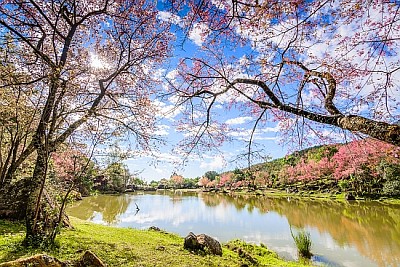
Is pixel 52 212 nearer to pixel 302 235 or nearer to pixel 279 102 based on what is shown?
pixel 279 102

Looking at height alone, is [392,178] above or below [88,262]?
above

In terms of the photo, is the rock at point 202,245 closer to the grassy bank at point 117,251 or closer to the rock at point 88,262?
the grassy bank at point 117,251

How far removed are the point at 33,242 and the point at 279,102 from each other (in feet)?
16.4

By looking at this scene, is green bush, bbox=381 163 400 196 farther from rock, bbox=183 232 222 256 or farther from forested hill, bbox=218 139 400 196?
rock, bbox=183 232 222 256


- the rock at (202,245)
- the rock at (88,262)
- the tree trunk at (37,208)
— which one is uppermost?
the tree trunk at (37,208)

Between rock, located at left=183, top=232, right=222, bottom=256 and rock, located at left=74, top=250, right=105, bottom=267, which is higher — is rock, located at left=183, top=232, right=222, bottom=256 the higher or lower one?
the lower one

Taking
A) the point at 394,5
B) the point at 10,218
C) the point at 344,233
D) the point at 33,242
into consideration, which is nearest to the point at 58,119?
the point at 33,242

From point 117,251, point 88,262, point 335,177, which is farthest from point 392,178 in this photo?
point 88,262

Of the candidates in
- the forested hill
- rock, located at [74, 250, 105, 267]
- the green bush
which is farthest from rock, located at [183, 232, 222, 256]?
the green bush

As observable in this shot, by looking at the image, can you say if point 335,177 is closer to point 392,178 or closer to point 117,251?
point 392,178

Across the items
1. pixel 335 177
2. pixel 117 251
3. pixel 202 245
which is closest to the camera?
pixel 117 251

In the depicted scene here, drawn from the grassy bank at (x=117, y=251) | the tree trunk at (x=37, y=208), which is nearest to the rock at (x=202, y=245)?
the grassy bank at (x=117, y=251)

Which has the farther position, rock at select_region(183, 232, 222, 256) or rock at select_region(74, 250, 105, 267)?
rock at select_region(183, 232, 222, 256)

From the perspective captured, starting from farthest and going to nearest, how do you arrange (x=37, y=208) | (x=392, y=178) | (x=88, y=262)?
(x=392, y=178) → (x=37, y=208) → (x=88, y=262)
